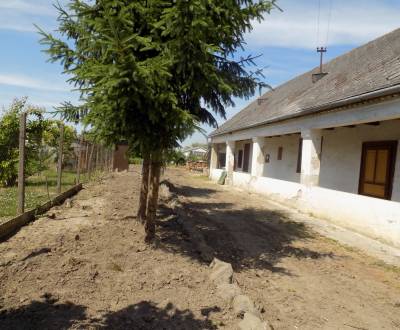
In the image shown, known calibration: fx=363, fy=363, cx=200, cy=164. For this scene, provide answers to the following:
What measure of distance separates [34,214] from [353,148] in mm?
9299

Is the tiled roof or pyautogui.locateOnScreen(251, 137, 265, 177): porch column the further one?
pyautogui.locateOnScreen(251, 137, 265, 177): porch column

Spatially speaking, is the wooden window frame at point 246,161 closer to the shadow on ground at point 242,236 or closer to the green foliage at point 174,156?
the shadow on ground at point 242,236

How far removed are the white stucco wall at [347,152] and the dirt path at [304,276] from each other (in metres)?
3.01

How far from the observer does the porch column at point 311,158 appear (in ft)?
37.5

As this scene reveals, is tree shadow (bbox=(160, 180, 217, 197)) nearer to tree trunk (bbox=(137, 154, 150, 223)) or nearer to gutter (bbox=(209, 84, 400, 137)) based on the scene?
gutter (bbox=(209, 84, 400, 137))

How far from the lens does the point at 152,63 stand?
14.6ft

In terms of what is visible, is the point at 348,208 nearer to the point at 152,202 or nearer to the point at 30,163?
the point at 152,202

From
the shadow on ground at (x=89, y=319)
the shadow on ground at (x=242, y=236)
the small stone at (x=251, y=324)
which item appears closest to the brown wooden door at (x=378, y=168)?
the shadow on ground at (x=242, y=236)

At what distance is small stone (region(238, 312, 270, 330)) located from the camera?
3.24 m

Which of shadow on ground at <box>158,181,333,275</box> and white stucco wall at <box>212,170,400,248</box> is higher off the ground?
white stucco wall at <box>212,170,400,248</box>

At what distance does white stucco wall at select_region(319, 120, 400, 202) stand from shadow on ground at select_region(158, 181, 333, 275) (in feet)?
7.95

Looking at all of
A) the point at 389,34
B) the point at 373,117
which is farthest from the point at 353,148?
the point at 389,34

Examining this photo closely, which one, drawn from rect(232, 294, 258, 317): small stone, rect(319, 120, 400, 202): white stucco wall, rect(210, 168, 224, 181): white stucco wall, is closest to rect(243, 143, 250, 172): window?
rect(210, 168, 224, 181): white stucco wall

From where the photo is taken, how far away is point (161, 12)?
4824 millimetres
